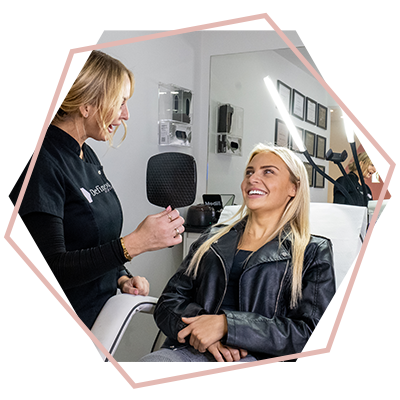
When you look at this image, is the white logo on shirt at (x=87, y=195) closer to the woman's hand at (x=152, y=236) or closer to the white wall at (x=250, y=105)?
the woman's hand at (x=152, y=236)

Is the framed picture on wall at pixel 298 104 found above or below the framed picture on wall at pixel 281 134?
above

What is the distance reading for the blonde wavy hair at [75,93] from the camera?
0.67m

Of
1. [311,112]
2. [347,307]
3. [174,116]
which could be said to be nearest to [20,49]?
[174,116]

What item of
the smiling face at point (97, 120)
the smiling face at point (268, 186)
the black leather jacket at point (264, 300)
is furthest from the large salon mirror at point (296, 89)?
the smiling face at point (97, 120)

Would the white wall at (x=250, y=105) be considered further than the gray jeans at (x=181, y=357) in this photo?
Yes

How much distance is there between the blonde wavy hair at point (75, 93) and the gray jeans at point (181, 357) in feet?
1.45

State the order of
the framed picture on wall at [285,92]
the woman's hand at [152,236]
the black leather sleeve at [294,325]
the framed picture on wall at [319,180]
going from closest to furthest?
the woman's hand at [152,236] < the black leather sleeve at [294,325] < the framed picture on wall at [285,92] < the framed picture on wall at [319,180]

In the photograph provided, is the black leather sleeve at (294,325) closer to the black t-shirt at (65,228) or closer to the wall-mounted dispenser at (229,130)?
the black t-shirt at (65,228)

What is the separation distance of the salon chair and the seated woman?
0.24ft

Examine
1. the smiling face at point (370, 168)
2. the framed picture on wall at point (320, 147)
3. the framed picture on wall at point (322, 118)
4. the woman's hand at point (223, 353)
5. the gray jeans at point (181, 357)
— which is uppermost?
the framed picture on wall at point (322, 118)

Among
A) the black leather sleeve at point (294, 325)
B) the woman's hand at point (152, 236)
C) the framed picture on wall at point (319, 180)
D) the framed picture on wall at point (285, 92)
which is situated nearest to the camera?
the woman's hand at point (152, 236)

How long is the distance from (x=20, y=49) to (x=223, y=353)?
0.92m

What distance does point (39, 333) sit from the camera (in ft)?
2.48
